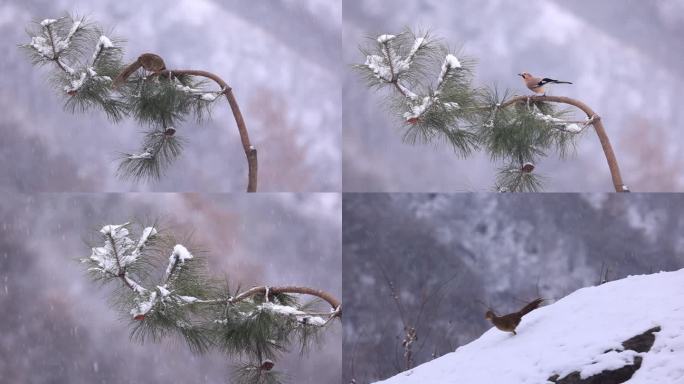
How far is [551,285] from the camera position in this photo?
2572 millimetres

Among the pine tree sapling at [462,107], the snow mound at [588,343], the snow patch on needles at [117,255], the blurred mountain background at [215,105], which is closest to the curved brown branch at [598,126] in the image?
the pine tree sapling at [462,107]

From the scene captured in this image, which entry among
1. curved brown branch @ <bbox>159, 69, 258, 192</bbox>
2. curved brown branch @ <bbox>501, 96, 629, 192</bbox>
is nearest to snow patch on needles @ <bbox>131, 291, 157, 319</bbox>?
curved brown branch @ <bbox>159, 69, 258, 192</bbox>

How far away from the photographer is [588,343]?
1.90 meters

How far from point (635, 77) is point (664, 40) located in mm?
144

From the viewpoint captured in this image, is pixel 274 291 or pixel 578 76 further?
pixel 578 76

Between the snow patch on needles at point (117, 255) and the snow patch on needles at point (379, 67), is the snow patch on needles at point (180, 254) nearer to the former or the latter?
the snow patch on needles at point (117, 255)

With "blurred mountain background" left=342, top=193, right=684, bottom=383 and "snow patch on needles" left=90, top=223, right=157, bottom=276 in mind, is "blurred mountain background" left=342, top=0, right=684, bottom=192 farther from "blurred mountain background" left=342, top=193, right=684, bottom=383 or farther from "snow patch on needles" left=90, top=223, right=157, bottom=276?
"snow patch on needles" left=90, top=223, right=157, bottom=276

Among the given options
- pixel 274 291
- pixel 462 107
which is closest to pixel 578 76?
pixel 462 107

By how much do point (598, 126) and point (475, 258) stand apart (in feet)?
1.72

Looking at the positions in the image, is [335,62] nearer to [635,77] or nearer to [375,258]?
[375,258]

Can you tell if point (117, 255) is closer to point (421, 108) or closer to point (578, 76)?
point (421, 108)

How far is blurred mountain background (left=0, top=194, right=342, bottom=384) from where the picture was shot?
269 centimetres

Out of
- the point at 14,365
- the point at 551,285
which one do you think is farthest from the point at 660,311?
the point at 14,365

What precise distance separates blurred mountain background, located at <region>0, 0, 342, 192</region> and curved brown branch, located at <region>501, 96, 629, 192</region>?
617 mm
